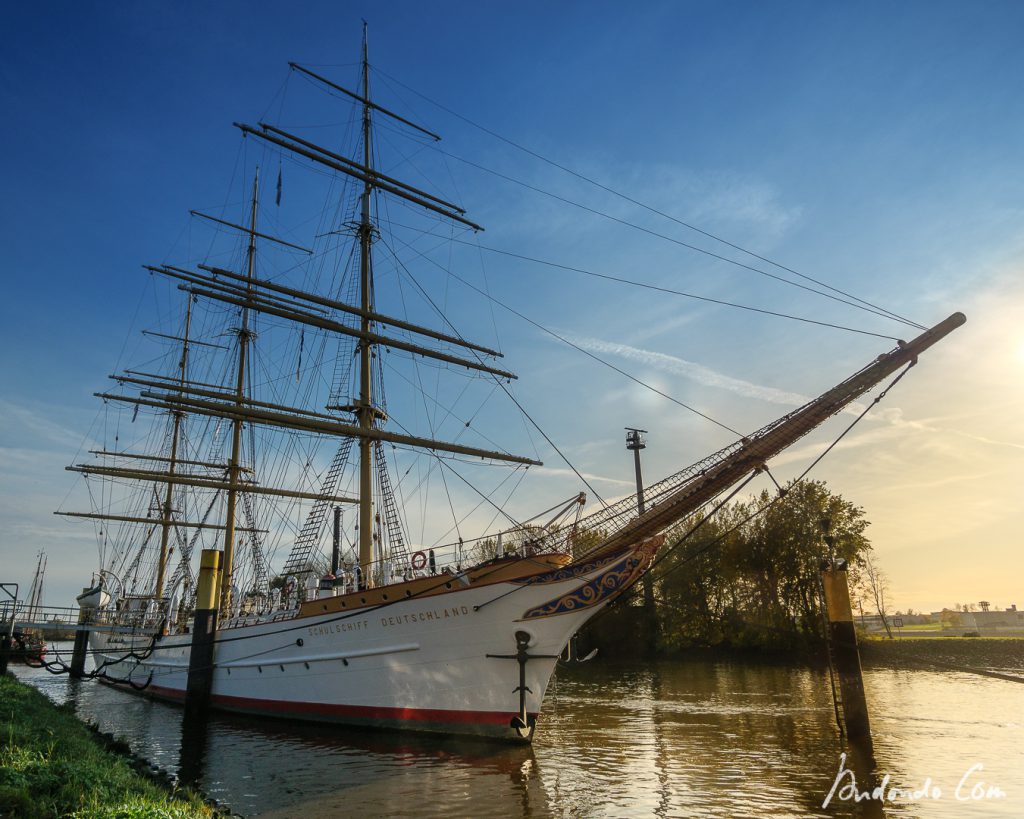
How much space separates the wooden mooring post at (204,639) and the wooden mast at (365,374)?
18.6 feet

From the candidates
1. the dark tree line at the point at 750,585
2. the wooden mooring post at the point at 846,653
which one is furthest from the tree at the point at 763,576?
the wooden mooring post at the point at 846,653

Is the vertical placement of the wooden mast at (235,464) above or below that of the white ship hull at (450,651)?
above

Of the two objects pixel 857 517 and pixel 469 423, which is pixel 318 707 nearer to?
pixel 469 423

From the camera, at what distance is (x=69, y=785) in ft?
24.0

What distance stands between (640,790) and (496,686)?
15.3 feet

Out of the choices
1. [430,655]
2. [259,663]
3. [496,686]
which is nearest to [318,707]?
[259,663]

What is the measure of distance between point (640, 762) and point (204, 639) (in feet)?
50.9

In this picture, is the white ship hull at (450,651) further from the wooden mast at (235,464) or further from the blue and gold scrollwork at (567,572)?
the wooden mast at (235,464)

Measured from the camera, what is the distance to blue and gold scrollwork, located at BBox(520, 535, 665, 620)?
553 inches

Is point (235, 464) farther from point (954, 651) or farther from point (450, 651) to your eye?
point (954, 651)

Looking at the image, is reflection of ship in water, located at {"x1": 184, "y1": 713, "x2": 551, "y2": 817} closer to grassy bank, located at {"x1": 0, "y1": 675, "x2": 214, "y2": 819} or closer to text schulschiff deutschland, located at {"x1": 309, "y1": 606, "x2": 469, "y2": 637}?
grassy bank, located at {"x1": 0, "y1": 675, "x2": 214, "y2": 819}

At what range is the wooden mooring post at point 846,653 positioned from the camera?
43.5 ft

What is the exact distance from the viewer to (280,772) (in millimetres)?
12438

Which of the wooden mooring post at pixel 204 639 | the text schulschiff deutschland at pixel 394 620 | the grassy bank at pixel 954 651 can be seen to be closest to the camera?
the text schulschiff deutschland at pixel 394 620
